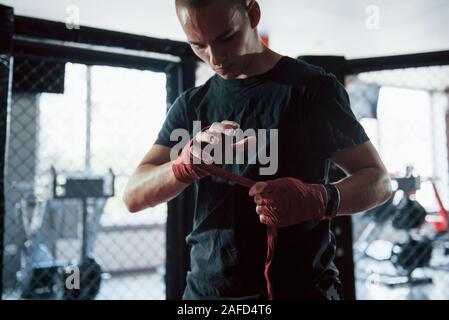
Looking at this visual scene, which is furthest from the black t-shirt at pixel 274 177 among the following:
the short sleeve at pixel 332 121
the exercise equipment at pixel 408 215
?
the exercise equipment at pixel 408 215

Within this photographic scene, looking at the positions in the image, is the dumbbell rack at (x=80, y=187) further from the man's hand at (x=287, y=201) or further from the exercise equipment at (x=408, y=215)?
the exercise equipment at (x=408, y=215)

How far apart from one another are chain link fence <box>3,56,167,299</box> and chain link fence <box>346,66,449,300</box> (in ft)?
5.02

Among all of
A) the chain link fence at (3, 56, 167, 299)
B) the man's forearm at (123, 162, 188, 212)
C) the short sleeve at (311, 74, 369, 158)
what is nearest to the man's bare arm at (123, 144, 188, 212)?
the man's forearm at (123, 162, 188, 212)

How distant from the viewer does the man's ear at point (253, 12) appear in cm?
89

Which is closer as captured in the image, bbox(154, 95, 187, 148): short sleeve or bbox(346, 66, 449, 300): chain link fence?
bbox(154, 95, 187, 148): short sleeve

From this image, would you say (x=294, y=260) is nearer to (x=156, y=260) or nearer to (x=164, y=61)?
(x=164, y=61)

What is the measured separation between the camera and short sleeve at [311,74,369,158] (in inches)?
33.2

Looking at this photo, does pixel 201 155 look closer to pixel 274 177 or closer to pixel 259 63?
pixel 274 177

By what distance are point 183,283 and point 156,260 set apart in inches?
104

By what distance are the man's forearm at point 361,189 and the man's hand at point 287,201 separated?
6 cm

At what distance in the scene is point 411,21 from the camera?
2613 millimetres

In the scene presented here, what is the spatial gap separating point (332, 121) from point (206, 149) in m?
0.28

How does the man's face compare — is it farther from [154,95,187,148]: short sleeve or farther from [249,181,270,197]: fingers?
[249,181,270,197]: fingers
